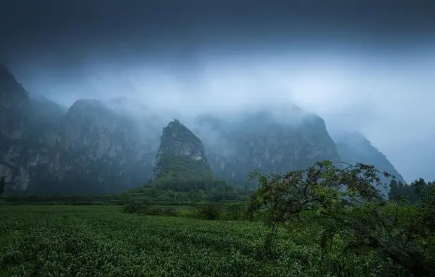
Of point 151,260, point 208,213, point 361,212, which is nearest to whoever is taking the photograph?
point 361,212

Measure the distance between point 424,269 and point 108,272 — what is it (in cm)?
1770

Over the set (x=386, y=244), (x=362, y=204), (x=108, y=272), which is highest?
(x=362, y=204)

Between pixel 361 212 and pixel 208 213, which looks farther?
pixel 208 213

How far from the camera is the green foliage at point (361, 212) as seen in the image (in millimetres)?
11820

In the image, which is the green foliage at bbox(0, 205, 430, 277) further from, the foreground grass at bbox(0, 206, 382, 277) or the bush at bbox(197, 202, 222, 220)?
the bush at bbox(197, 202, 222, 220)

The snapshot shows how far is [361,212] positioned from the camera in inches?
487

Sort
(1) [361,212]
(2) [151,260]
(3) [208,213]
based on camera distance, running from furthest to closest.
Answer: (3) [208,213] < (2) [151,260] < (1) [361,212]

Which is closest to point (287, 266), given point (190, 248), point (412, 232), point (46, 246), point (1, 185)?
point (190, 248)

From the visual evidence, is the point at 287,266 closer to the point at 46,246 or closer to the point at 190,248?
the point at 190,248

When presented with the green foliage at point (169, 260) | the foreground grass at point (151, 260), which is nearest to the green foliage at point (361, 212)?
the green foliage at point (169, 260)

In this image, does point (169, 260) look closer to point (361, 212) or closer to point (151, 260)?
point (151, 260)

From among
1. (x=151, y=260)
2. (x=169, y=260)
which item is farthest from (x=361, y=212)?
(x=151, y=260)

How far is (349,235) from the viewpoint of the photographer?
12797 millimetres

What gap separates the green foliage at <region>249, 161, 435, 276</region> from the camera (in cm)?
1182
